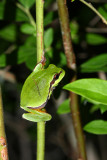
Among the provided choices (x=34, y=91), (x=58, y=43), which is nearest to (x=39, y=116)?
(x=34, y=91)

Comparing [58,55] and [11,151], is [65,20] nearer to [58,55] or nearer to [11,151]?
[58,55]

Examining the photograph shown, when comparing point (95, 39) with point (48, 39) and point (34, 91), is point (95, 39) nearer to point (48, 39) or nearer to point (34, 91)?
point (48, 39)

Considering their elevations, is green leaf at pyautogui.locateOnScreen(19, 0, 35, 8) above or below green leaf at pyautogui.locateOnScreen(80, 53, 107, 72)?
above

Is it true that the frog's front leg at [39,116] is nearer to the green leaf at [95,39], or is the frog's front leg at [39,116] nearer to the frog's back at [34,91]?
the frog's back at [34,91]

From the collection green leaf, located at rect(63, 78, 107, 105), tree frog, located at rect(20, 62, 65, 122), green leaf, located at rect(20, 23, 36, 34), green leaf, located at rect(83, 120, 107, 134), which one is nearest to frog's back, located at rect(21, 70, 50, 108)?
tree frog, located at rect(20, 62, 65, 122)

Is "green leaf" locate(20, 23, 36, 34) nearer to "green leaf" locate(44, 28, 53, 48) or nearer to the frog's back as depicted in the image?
"green leaf" locate(44, 28, 53, 48)

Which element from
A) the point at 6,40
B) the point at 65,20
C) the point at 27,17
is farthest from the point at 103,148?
the point at 65,20

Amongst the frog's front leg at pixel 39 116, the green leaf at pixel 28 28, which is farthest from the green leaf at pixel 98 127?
the green leaf at pixel 28 28
